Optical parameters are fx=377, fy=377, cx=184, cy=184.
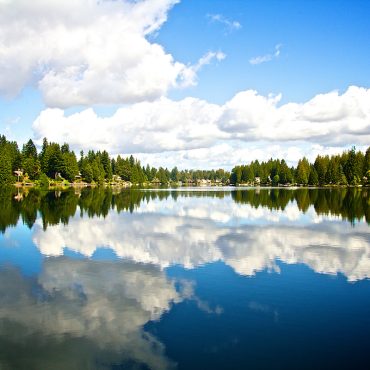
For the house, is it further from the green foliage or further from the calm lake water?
Answer: the calm lake water

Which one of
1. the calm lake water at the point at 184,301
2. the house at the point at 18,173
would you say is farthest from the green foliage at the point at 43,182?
the calm lake water at the point at 184,301

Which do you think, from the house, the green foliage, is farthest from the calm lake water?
the house

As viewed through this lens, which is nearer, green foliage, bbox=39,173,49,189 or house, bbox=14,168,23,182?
green foliage, bbox=39,173,49,189

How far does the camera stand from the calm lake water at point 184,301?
11461 mm

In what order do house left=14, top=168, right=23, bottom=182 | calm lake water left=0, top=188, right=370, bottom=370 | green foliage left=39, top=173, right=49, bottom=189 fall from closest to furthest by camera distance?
calm lake water left=0, top=188, right=370, bottom=370 < green foliage left=39, top=173, right=49, bottom=189 < house left=14, top=168, right=23, bottom=182

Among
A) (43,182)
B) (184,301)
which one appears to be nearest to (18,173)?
(43,182)

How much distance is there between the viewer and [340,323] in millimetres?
13992

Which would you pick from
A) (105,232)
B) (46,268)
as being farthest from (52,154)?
(46,268)

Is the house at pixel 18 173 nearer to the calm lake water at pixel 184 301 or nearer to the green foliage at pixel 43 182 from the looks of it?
the green foliage at pixel 43 182

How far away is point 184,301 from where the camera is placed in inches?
637

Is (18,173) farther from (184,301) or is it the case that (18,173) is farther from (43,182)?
(184,301)

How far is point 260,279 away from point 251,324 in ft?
19.9

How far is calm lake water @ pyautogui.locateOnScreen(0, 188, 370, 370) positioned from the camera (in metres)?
11.5

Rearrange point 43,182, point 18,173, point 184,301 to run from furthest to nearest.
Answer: point 18,173 < point 43,182 < point 184,301
